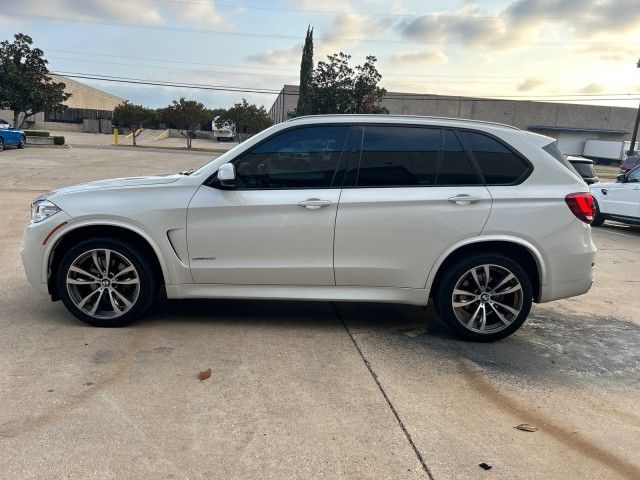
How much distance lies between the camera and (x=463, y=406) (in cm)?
349

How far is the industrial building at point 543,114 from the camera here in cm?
6122

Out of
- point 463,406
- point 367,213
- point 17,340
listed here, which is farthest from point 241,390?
point 17,340

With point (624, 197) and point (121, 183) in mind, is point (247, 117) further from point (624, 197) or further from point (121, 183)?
point (121, 183)

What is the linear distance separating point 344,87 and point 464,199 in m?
33.1

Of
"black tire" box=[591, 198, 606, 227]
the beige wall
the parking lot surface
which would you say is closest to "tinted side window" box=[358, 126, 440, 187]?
the parking lot surface

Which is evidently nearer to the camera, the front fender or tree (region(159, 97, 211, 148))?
the front fender

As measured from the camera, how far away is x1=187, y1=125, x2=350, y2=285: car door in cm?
440

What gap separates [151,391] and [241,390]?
23.1 inches

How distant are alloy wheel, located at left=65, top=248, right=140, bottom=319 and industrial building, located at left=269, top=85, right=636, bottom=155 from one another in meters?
58.4

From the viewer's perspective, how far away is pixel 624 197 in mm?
11648

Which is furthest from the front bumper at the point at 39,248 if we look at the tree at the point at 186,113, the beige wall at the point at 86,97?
the beige wall at the point at 86,97

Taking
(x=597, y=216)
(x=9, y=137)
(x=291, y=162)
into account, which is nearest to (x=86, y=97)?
(x=9, y=137)

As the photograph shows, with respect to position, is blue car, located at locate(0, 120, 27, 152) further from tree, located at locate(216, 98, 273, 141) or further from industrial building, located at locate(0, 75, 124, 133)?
industrial building, located at locate(0, 75, 124, 133)

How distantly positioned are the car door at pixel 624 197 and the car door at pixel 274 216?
9453mm
